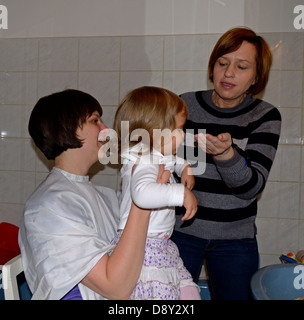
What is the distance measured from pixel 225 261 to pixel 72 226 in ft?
1.98

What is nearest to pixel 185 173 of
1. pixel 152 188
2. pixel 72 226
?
pixel 152 188

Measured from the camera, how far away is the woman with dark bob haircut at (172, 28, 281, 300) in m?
1.23

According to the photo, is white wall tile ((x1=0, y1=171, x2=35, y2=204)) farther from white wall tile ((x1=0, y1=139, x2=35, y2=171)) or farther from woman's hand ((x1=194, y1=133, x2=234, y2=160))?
woman's hand ((x1=194, y1=133, x2=234, y2=160))

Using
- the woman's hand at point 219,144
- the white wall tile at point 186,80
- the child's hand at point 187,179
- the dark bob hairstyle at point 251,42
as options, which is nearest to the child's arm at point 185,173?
the child's hand at point 187,179

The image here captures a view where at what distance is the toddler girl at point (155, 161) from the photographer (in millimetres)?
949

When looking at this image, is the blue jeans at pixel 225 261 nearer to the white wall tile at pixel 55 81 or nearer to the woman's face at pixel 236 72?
the woman's face at pixel 236 72

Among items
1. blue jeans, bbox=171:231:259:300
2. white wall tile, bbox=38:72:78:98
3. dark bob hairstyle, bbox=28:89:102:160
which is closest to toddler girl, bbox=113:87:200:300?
dark bob hairstyle, bbox=28:89:102:160

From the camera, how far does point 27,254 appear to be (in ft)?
3.11

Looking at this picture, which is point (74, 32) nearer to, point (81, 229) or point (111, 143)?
point (111, 143)

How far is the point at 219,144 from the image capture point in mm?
988

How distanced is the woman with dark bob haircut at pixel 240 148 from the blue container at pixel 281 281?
0.16 meters

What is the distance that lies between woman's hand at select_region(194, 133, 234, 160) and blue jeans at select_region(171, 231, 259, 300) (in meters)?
0.38
